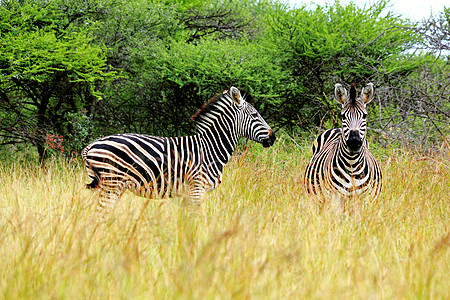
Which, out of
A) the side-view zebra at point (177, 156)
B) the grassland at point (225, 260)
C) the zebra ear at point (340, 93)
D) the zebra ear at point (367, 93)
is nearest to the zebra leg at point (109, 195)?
the side-view zebra at point (177, 156)

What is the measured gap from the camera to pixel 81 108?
1052 cm

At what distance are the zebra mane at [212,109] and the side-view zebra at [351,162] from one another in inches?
50.8

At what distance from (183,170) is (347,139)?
1.85 m

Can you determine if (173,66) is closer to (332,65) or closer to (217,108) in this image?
(332,65)

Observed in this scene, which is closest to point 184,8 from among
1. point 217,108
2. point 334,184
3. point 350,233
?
point 217,108

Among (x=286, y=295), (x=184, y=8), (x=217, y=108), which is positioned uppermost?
(x=184, y=8)

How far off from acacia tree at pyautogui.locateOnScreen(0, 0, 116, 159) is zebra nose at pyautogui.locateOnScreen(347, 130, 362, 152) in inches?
237

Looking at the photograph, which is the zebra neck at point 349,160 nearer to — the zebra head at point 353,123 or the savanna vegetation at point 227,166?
the zebra head at point 353,123

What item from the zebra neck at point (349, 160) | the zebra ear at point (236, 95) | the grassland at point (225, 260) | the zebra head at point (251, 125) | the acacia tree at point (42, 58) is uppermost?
the acacia tree at point (42, 58)

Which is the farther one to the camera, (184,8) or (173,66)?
(184,8)

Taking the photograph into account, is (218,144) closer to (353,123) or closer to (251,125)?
(251,125)

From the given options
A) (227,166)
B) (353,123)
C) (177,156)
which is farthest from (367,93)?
(227,166)

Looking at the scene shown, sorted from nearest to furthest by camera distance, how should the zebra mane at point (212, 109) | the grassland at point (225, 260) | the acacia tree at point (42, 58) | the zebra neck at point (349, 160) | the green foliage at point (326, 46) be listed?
the grassland at point (225, 260) < the zebra neck at point (349, 160) < the zebra mane at point (212, 109) < the acacia tree at point (42, 58) < the green foliage at point (326, 46)

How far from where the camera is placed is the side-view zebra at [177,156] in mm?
4574
